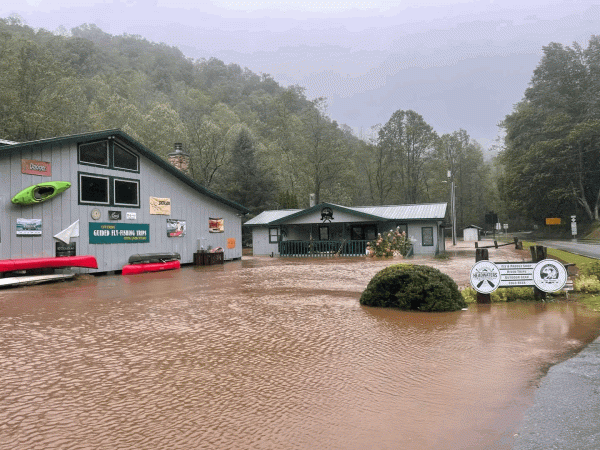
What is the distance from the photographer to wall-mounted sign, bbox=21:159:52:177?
16.7 metres

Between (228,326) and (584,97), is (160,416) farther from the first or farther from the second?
(584,97)

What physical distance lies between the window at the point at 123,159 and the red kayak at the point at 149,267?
15.5 ft

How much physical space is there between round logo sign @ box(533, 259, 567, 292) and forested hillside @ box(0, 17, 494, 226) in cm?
3527

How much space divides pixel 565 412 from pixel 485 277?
6.35 m

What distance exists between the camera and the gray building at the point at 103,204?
650 inches

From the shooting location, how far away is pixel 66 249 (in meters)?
18.0

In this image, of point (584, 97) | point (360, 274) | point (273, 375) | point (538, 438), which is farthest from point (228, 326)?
point (584, 97)

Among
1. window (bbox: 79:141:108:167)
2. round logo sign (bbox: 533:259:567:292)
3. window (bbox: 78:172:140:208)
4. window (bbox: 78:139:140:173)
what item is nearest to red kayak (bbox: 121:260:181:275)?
window (bbox: 78:172:140:208)

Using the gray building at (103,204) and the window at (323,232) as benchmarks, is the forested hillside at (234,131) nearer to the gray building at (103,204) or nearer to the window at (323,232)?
the window at (323,232)

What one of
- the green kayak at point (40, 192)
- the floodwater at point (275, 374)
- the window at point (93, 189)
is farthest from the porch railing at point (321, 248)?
the floodwater at point (275, 374)

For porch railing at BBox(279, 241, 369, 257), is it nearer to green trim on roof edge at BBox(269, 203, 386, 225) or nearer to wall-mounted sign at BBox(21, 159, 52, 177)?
green trim on roof edge at BBox(269, 203, 386, 225)

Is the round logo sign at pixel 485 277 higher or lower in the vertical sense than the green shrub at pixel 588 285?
higher

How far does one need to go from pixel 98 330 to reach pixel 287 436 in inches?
208

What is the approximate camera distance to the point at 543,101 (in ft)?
193
